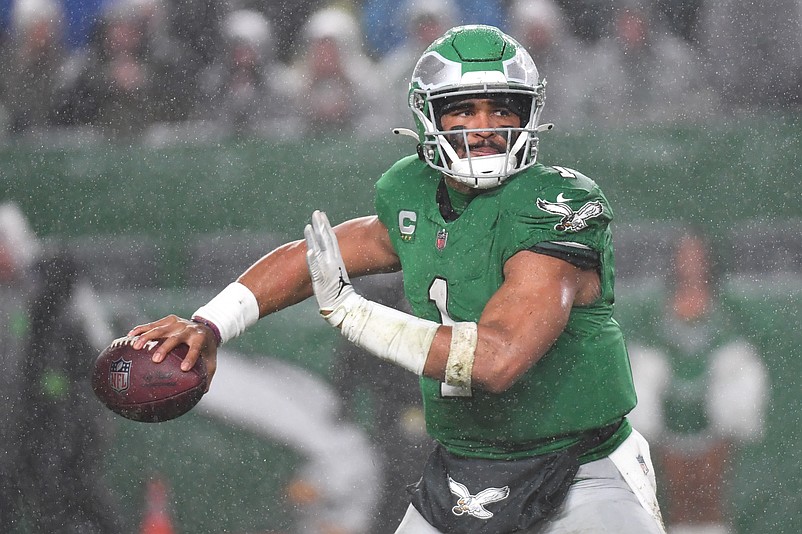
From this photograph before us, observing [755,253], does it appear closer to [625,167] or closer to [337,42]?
[625,167]

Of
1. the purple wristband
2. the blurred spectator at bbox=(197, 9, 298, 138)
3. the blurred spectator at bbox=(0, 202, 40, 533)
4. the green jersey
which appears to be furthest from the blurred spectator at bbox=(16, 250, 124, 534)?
the green jersey

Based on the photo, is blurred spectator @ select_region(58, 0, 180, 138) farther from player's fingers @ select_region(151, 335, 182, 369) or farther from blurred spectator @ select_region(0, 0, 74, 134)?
player's fingers @ select_region(151, 335, 182, 369)

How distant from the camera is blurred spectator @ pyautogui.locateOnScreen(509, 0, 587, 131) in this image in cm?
379

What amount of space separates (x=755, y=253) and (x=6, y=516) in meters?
2.58

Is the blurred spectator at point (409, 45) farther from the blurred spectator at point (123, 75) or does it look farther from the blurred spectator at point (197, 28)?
the blurred spectator at point (123, 75)

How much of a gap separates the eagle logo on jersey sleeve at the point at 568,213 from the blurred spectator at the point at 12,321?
2.32m

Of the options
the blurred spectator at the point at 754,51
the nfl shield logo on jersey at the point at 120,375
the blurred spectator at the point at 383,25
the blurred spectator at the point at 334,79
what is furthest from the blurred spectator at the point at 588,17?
the nfl shield logo on jersey at the point at 120,375

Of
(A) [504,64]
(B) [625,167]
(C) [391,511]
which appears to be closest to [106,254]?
(C) [391,511]

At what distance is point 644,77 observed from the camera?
3.77 m

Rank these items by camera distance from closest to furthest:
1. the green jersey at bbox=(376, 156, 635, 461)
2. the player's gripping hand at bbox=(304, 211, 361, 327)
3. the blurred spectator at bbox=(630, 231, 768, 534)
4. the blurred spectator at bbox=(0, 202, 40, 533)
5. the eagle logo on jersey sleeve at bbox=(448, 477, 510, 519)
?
the player's gripping hand at bbox=(304, 211, 361, 327) < the green jersey at bbox=(376, 156, 635, 461) < the eagle logo on jersey sleeve at bbox=(448, 477, 510, 519) < the blurred spectator at bbox=(630, 231, 768, 534) < the blurred spectator at bbox=(0, 202, 40, 533)

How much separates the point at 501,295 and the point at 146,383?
26.9 inches

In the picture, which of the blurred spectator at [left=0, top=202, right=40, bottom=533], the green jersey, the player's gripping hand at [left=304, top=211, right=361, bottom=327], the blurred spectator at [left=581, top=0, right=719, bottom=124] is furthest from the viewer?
the blurred spectator at [left=0, top=202, right=40, bottom=533]

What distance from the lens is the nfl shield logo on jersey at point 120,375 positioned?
2.15 m

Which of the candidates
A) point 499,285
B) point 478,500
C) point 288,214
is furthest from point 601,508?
point 288,214
